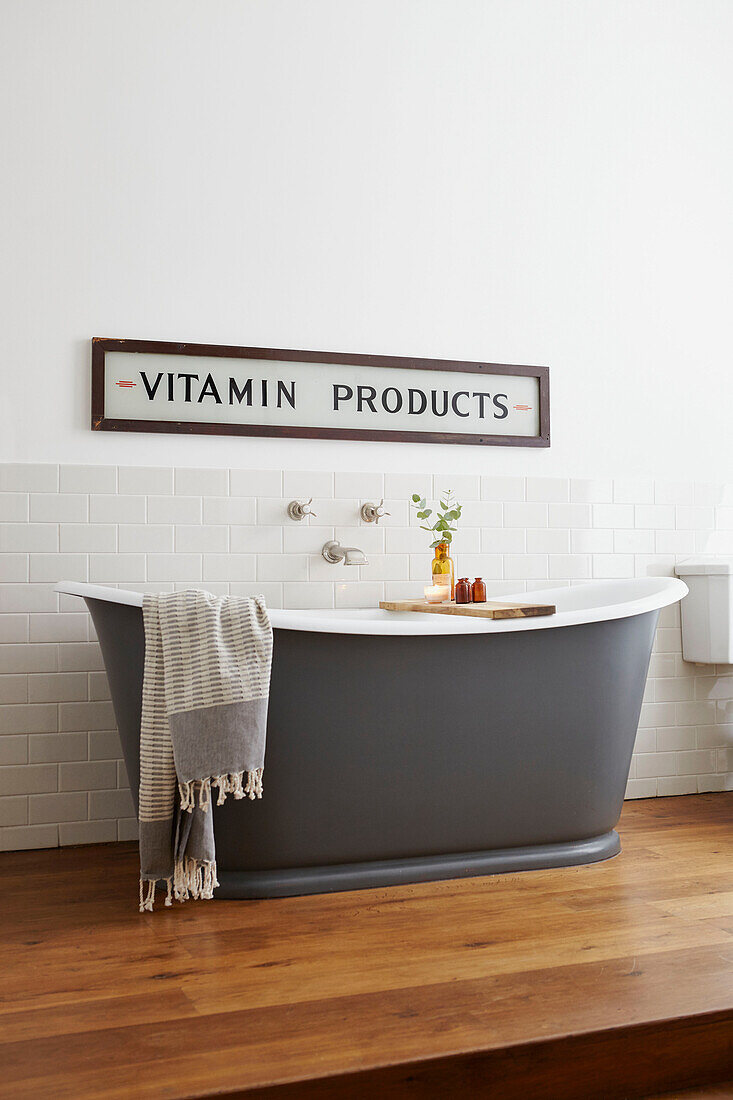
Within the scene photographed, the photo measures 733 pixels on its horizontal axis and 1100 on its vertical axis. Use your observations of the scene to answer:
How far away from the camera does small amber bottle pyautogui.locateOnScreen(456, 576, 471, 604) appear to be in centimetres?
307

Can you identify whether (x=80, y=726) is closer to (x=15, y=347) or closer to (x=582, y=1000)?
(x=15, y=347)

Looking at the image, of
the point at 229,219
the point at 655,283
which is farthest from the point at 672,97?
the point at 229,219

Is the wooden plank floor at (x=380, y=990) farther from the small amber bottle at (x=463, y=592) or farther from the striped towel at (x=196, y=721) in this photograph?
the small amber bottle at (x=463, y=592)

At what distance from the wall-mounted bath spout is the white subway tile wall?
47 millimetres

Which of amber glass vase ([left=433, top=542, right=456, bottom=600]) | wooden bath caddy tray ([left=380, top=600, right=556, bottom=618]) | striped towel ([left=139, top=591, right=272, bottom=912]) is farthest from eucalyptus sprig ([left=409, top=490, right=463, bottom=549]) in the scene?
striped towel ([left=139, top=591, right=272, bottom=912])

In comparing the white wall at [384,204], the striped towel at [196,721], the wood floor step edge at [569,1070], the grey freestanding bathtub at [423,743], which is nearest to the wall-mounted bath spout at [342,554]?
the white wall at [384,204]

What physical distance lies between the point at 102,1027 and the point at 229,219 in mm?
2523

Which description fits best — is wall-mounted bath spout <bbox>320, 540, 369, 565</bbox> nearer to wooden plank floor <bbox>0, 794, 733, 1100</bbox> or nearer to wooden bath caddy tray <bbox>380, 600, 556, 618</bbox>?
wooden bath caddy tray <bbox>380, 600, 556, 618</bbox>

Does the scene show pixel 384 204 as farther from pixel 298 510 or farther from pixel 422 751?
pixel 422 751

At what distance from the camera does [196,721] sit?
223 centimetres

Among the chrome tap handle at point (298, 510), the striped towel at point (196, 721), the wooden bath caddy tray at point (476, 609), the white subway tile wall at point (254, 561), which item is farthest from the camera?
the chrome tap handle at point (298, 510)

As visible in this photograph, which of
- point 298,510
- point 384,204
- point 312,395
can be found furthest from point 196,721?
point 384,204

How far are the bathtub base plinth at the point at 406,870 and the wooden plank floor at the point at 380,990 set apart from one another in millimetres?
39

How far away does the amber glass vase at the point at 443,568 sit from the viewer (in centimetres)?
320
